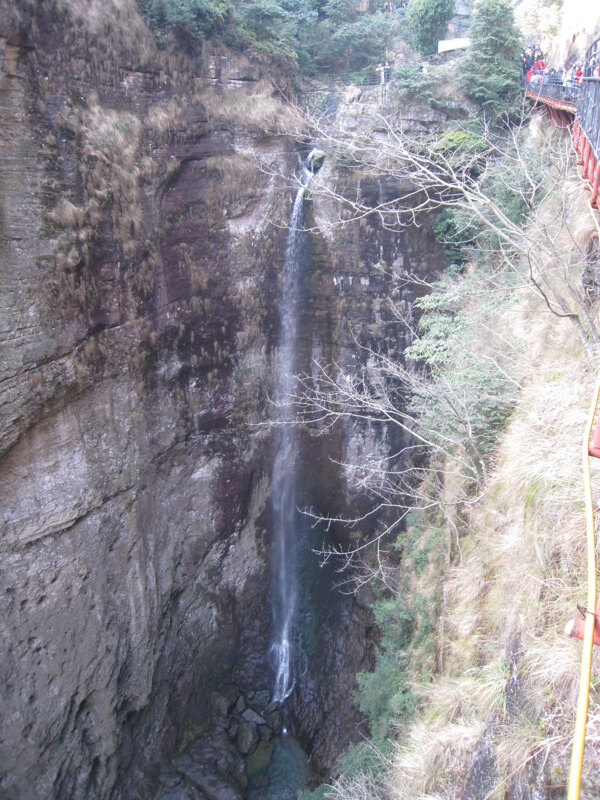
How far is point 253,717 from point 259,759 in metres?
1.04

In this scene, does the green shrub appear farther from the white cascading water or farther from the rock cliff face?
the white cascading water

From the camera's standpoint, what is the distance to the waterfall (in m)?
14.0

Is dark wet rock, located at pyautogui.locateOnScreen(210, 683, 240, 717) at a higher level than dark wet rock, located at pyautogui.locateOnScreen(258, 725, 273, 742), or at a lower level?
higher

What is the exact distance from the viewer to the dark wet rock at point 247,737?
1327 cm

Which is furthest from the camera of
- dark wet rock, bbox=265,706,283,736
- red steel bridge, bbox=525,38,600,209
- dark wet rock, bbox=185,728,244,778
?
dark wet rock, bbox=265,706,283,736

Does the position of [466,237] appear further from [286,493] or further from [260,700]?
[260,700]

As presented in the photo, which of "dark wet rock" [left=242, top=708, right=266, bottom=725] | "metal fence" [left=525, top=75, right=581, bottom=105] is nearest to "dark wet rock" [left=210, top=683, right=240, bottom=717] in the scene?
"dark wet rock" [left=242, top=708, right=266, bottom=725]

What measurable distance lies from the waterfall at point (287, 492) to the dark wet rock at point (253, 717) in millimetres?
795

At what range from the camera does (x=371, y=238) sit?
1395 cm

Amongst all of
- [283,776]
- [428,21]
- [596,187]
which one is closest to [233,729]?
[283,776]

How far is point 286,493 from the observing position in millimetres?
15555

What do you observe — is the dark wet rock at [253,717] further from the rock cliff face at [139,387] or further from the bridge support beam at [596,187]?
the bridge support beam at [596,187]

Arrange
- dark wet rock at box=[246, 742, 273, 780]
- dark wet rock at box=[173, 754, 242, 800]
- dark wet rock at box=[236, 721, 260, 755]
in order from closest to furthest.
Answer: dark wet rock at box=[173, 754, 242, 800]
dark wet rock at box=[246, 742, 273, 780]
dark wet rock at box=[236, 721, 260, 755]

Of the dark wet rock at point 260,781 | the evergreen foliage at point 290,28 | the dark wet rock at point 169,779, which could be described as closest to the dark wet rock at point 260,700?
the dark wet rock at point 260,781
